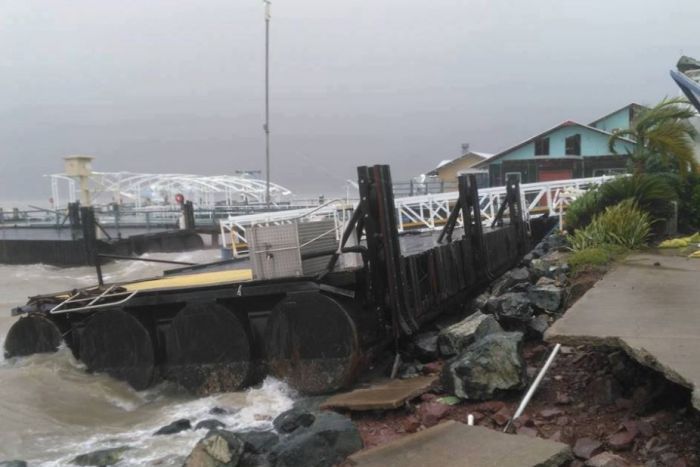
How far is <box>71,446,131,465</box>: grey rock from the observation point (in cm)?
583

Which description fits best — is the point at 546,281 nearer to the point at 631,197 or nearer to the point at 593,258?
the point at 593,258

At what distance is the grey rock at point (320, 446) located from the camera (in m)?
4.82

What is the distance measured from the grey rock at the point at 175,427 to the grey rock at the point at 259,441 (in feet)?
4.04

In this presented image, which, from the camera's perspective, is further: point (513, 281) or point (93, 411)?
point (513, 281)

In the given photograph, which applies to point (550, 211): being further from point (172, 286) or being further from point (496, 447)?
point (496, 447)

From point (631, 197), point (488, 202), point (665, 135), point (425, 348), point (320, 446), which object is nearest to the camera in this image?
point (320, 446)

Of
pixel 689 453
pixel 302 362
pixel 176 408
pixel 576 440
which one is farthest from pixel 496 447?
pixel 176 408

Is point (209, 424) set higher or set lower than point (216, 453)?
lower

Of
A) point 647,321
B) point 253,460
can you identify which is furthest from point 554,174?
point 253,460

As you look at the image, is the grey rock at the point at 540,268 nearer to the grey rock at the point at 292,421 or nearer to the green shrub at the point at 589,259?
the green shrub at the point at 589,259

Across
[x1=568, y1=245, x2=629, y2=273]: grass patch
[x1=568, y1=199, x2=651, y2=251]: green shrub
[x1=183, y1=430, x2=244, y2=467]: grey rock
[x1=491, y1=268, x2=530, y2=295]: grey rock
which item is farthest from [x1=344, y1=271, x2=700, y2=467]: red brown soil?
[x1=568, y1=199, x2=651, y2=251]: green shrub

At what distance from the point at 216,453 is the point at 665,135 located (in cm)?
1223

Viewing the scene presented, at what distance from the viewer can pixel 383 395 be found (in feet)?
20.6

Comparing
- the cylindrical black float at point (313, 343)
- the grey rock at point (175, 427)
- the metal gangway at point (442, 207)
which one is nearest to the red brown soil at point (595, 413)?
the cylindrical black float at point (313, 343)
